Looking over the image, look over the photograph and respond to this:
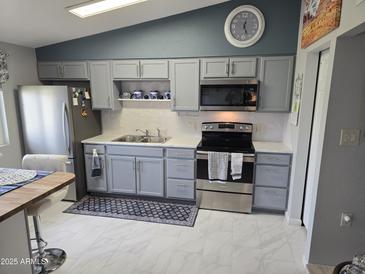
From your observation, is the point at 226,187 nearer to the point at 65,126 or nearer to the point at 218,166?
the point at 218,166

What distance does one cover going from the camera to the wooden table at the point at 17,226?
1.49 metres

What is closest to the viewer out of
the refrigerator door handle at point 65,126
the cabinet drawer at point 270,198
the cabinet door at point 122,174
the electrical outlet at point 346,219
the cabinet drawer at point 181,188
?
the electrical outlet at point 346,219

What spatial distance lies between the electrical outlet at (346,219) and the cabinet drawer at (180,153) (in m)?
1.74

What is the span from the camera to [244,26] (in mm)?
2967

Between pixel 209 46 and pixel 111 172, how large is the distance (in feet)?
7.46

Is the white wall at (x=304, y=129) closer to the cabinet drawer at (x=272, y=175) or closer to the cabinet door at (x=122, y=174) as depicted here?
the cabinet drawer at (x=272, y=175)

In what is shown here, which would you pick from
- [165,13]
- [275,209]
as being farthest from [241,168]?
[165,13]

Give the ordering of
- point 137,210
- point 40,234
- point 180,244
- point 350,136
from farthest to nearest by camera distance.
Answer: point 137,210 < point 180,244 < point 40,234 < point 350,136

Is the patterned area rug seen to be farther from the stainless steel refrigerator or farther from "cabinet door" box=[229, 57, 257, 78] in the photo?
"cabinet door" box=[229, 57, 257, 78]

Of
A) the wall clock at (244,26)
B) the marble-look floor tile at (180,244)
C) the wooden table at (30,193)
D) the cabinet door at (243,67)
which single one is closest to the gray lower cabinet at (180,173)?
the marble-look floor tile at (180,244)

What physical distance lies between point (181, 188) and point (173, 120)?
1114 mm

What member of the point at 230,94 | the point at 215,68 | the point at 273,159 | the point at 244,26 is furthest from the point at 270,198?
the point at 244,26

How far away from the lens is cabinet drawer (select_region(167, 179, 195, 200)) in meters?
3.23

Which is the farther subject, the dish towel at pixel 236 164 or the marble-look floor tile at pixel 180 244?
the dish towel at pixel 236 164
